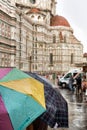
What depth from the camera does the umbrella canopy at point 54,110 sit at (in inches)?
216

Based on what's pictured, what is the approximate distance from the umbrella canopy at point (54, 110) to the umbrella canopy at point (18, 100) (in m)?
0.19

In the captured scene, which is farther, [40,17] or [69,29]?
[69,29]

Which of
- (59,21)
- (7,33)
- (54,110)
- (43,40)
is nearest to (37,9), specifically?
(43,40)

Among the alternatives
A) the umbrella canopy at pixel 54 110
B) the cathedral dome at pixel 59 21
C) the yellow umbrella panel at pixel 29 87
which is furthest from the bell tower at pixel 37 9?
the yellow umbrella panel at pixel 29 87

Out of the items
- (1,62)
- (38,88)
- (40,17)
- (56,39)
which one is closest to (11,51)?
(1,62)

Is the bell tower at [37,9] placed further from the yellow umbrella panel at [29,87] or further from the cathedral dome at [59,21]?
the yellow umbrella panel at [29,87]

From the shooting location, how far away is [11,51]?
47562mm

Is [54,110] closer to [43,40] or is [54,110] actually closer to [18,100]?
[18,100]

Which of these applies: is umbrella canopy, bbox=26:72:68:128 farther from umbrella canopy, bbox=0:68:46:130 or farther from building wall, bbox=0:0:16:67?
building wall, bbox=0:0:16:67

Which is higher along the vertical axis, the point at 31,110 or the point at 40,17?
the point at 40,17

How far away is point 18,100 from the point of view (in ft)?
16.4

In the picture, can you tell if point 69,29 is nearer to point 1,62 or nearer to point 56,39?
point 56,39

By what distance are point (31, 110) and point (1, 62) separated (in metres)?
38.3

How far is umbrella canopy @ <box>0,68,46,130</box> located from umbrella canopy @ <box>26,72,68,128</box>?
192mm
